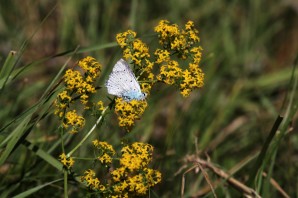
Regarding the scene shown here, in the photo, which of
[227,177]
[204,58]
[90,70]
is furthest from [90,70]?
[204,58]

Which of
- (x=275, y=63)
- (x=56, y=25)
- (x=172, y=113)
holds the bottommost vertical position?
(x=172, y=113)

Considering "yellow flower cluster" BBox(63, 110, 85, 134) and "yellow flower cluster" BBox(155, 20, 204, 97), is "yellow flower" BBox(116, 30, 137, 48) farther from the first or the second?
"yellow flower cluster" BBox(63, 110, 85, 134)

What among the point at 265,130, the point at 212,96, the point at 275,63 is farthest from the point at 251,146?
the point at 275,63

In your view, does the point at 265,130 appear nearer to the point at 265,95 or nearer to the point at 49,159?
the point at 265,95

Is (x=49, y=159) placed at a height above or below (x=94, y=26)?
below

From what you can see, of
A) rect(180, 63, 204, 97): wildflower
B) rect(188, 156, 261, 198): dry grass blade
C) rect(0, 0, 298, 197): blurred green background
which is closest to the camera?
rect(180, 63, 204, 97): wildflower

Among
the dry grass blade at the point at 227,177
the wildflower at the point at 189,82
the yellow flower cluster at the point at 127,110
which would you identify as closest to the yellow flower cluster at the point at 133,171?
the yellow flower cluster at the point at 127,110

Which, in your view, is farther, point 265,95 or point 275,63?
point 275,63

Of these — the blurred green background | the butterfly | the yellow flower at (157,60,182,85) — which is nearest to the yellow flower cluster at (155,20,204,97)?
the yellow flower at (157,60,182,85)
